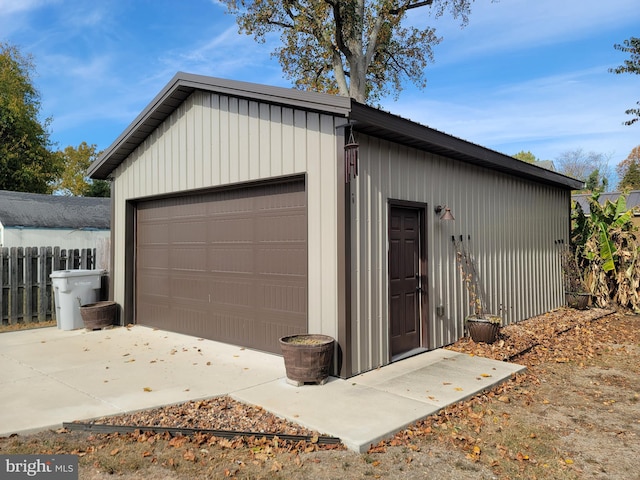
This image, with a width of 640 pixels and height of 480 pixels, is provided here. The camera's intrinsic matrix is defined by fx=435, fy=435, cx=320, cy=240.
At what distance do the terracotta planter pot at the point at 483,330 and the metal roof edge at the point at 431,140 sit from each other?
268 centimetres

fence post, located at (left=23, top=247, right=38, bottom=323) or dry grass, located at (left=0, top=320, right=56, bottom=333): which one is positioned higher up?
fence post, located at (left=23, top=247, right=38, bottom=323)

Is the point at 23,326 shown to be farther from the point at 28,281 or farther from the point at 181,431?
the point at 181,431

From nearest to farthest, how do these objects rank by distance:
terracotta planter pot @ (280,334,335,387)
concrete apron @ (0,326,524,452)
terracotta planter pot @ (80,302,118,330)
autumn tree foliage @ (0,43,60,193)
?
1. concrete apron @ (0,326,524,452)
2. terracotta planter pot @ (280,334,335,387)
3. terracotta planter pot @ (80,302,118,330)
4. autumn tree foliage @ (0,43,60,193)

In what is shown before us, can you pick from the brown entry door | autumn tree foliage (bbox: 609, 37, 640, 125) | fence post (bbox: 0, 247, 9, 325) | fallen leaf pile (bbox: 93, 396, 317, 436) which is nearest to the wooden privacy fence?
fence post (bbox: 0, 247, 9, 325)

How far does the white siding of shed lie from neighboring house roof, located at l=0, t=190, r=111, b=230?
31.3ft

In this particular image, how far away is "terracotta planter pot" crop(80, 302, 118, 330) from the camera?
325 inches

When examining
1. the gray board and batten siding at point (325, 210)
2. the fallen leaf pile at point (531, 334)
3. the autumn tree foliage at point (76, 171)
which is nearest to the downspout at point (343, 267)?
the gray board and batten siding at point (325, 210)

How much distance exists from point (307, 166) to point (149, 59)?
892 cm

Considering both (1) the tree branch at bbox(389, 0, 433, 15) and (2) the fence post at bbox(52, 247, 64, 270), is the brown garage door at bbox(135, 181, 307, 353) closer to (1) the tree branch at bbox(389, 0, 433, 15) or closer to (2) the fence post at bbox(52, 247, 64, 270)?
(2) the fence post at bbox(52, 247, 64, 270)

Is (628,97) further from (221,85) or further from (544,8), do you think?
(221,85)

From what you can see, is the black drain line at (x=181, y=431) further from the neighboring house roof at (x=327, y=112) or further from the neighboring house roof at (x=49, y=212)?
the neighboring house roof at (x=49, y=212)

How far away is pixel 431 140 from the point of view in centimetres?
610

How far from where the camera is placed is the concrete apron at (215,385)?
393 cm

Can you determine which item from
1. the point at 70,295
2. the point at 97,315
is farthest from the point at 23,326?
the point at 97,315
